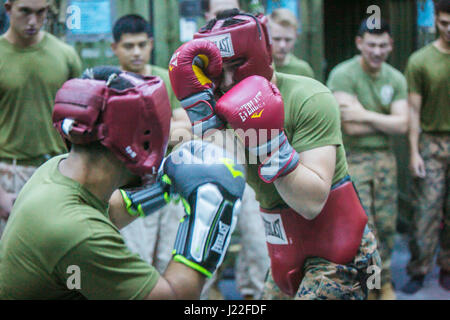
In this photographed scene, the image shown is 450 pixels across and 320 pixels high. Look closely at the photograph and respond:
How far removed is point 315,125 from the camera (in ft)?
8.82

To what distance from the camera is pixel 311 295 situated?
2.74 m

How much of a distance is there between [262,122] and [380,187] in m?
2.76

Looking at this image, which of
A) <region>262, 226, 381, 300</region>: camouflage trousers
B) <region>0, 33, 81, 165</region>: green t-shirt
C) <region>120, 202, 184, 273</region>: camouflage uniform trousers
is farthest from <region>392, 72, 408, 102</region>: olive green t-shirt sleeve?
<region>0, 33, 81, 165</region>: green t-shirt

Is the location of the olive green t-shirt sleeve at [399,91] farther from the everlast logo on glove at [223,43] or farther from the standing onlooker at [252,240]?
the everlast logo on glove at [223,43]

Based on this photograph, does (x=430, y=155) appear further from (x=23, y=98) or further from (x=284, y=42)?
(x=23, y=98)

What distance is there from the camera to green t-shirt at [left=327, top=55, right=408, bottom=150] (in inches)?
192

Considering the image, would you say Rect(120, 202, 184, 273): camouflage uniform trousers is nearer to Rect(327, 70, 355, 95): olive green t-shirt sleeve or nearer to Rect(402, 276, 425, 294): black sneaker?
Rect(327, 70, 355, 95): olive green t-shirt sleeve

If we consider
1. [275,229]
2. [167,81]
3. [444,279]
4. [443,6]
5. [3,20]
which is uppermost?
[3,20]

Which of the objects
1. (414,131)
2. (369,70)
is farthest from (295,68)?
(414,131)

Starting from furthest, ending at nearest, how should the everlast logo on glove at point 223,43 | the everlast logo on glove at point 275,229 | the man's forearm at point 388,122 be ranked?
the man's forearm at point 388,122, the everlast logo on glove at point 275,229, the everlast logo on glove at point 223,43

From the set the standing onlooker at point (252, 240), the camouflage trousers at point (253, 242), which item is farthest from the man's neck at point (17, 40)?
the camouflage trousers at point (253, 242)

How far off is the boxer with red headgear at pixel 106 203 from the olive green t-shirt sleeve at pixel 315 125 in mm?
640

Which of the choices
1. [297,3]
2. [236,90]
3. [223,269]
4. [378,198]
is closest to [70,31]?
[297,3]

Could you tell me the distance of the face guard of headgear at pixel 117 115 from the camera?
1.97 meters
